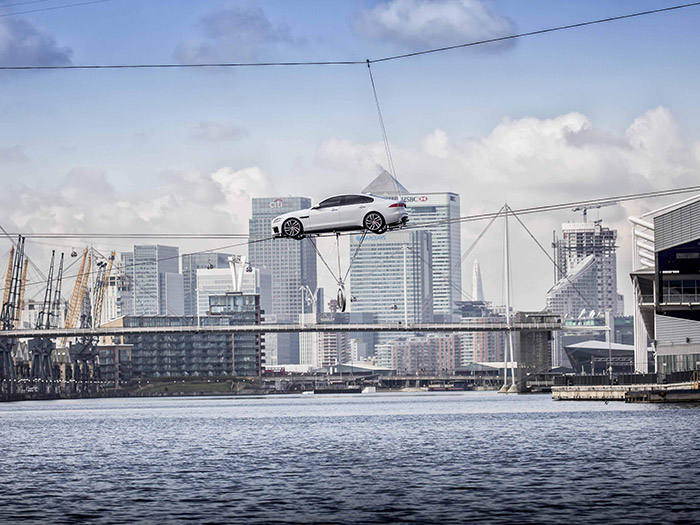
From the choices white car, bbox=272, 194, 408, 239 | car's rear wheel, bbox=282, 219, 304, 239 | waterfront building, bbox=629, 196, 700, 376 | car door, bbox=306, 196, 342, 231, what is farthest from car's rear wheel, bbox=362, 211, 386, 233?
waterfront building, bbox=629, 196, 700, 376

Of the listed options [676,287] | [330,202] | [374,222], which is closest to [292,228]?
[330,202]

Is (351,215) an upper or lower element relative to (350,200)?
lower

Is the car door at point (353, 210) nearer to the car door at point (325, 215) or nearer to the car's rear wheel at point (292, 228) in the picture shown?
the car door at point (325, 215)

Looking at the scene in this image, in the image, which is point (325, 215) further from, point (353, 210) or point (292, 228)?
point (292, 228)

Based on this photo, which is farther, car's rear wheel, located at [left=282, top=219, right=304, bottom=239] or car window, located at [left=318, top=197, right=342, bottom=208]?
car's rear wheel, located at [left=282, top=219, right=304, bottom=239]

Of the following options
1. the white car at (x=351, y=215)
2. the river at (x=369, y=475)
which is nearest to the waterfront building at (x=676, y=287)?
the river at (x=369, y=475)

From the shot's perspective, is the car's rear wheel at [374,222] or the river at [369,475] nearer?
the river at [369,475]

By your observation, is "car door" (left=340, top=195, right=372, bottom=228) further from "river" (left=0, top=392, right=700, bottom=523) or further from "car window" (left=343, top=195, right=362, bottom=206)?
"river" (left=0, top=392, right=700, bottom=523)
